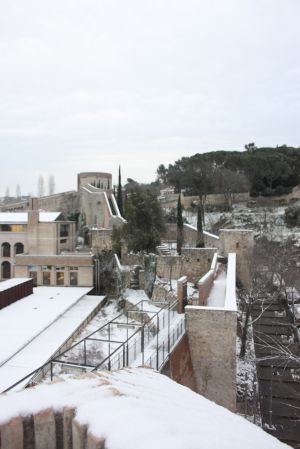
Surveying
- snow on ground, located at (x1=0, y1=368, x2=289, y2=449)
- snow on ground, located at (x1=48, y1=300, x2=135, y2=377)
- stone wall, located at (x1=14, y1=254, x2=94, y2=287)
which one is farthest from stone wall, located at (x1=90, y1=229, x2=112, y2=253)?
snow on ground, located at (x1=0, y1=368, x2=289, y2=449)

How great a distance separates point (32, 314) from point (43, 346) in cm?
451

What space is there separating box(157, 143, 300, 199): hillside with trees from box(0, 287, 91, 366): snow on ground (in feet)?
61.2

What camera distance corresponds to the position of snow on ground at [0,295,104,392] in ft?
42.6

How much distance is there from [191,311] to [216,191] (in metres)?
29.1

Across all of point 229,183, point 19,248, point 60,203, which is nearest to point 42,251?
point 19,248

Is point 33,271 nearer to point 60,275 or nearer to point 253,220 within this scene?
point 60,275

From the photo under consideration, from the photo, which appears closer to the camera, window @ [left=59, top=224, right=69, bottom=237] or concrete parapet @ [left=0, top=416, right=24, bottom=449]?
concrete parapet @ [left=0, top=416, right=24, bottom=449]

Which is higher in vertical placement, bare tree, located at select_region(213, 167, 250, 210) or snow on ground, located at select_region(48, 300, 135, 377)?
bare tree, located at select_region(213, 167, 250, 210)

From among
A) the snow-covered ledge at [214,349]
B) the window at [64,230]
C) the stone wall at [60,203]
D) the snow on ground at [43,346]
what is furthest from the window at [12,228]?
the snow-covered ledge at [214,349]

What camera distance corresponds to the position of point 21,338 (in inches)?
640

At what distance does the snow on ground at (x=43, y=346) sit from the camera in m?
13.0

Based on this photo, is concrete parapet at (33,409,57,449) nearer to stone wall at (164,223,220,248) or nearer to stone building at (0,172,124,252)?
stone wall at (164,223,220,248)

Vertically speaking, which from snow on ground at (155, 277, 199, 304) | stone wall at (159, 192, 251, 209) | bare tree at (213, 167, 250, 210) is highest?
bare tree at (213, 167, 250, 210)

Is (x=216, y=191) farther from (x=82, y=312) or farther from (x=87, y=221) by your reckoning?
(x=82, y=312)
